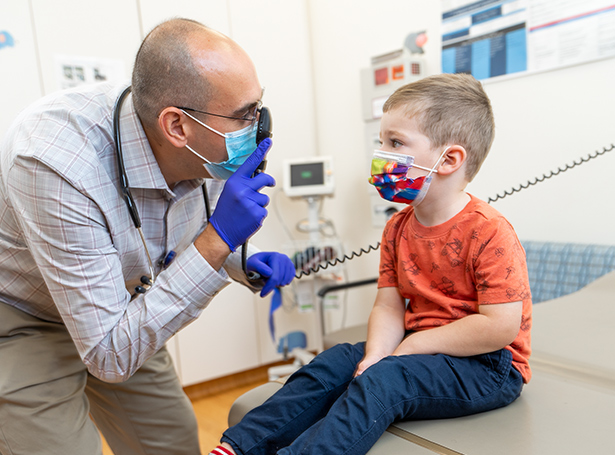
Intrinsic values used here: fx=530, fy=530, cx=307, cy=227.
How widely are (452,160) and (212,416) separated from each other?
2.07m

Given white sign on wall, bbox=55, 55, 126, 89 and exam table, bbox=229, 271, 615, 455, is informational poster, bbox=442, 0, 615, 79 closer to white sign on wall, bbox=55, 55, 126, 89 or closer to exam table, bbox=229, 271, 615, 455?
exam table, bbox=229, 271, 615, 455

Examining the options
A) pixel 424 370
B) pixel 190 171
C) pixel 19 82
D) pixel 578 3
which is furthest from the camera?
pixel 19 82

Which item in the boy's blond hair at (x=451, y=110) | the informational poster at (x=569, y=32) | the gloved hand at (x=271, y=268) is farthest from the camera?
the informational poster at (x=569, y=32)

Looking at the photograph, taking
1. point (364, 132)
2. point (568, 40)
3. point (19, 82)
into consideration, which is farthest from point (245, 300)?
point (568, 40)

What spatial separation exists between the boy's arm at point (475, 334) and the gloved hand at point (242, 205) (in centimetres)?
43

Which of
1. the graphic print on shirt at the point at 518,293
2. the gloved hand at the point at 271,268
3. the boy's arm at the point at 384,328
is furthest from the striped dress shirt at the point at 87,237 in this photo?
the graphic print on shirt at the point at 518,293

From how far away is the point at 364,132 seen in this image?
297 centimetres

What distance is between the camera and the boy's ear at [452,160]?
3.76 feet

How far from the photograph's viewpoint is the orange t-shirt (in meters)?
1.03

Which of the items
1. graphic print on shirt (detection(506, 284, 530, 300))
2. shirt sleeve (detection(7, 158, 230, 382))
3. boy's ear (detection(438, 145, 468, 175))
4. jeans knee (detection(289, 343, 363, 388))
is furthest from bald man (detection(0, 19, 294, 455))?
graphic print on shirt (detection(506, 284, 530, 300))

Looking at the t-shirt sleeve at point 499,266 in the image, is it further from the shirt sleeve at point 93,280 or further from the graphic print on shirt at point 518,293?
the shirt sleeve at point 93,280

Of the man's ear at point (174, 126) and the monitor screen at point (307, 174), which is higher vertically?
the man's ear at point (174, 126)

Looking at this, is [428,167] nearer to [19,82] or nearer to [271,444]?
[271,444]

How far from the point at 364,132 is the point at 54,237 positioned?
2111mm
